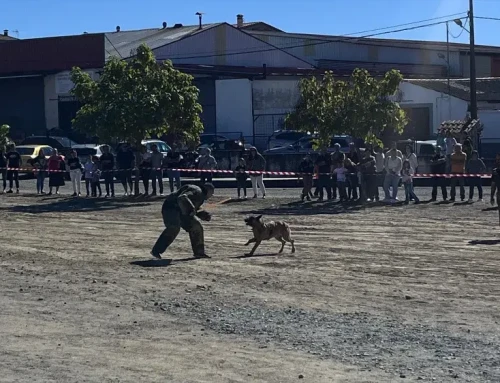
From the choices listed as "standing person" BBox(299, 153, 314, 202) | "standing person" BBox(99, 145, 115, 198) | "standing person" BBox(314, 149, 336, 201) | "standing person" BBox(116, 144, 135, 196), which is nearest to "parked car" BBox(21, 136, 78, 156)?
"standing person" BBox(99, 145, 115, 198)

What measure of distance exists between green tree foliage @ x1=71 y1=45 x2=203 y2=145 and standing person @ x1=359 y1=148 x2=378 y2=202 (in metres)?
6.67

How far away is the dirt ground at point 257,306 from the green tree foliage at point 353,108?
22.8 ft

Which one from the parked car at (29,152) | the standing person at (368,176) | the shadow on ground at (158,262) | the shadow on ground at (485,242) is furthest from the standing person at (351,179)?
the parked car at (29,152)

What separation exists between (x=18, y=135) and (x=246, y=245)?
4196cm

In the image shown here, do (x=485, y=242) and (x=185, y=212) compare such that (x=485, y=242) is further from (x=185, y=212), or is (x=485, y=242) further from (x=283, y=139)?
(x=283, y=139)

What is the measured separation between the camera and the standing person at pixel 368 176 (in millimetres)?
30297

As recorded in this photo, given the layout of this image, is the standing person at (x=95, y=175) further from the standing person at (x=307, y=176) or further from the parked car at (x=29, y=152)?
the parked car at (x=29, y=152)

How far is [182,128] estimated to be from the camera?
3528 cm

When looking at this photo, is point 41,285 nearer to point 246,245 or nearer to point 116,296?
point 116,296

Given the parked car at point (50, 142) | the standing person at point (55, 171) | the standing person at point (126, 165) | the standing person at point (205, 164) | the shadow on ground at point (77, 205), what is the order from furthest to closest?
the parked car at point (50, 142)
the standing person at point (55, 171)
the standing person at point (126, 165)
the standing person at point (205, 164)
the shadow on ground at point (77, 205)

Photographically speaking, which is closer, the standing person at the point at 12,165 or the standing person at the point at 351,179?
the standing person at the point at 351,179

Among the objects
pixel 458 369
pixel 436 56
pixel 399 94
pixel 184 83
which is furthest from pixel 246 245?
pixel 436 56

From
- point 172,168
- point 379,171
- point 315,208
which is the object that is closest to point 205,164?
point 172,168

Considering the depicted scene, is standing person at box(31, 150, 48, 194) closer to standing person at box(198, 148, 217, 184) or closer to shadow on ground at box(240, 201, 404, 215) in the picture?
standing person at box(198, 148, 217, 184)
